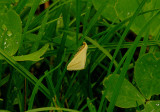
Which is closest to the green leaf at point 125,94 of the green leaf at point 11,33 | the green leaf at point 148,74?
the green leaf at point 148,74

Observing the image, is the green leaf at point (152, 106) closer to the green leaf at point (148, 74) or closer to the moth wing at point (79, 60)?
the green leaf at point (148, 74)

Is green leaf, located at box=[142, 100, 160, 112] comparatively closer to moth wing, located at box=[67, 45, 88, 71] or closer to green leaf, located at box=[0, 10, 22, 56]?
moth wing, located at box=[67, 45, 88, 71]

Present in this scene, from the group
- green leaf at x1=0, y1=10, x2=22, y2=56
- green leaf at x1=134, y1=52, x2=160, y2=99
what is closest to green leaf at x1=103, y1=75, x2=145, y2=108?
green leaf at x1=134, y1=52, x2=160, y2=99

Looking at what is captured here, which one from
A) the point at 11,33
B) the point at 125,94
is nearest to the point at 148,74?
the point at 125,94

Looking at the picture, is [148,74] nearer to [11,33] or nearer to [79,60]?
[79,60]

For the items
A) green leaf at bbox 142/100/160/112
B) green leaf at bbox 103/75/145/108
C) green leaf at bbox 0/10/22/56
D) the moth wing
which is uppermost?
green leaf at bbox 0/10/22/56

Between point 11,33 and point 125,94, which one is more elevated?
point 11,33

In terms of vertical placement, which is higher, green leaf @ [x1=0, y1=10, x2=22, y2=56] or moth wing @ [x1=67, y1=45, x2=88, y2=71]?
green leaf @ [x1=0, y1=10, x2=22, y2=56]
